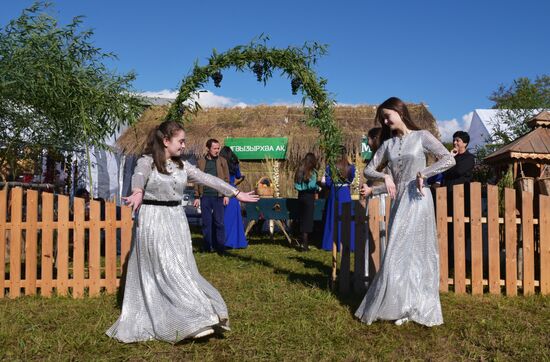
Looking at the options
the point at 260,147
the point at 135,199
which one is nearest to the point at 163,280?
the point at 135,199

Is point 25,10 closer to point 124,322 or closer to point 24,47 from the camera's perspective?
point 24,47

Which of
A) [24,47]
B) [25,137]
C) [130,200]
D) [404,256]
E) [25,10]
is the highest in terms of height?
[25,10]

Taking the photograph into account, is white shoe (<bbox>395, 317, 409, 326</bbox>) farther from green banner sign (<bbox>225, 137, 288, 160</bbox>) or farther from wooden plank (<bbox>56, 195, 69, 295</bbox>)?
green banner sign (<bbox>225, 137, 288, 160</bbox>)

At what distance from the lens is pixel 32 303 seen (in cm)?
548

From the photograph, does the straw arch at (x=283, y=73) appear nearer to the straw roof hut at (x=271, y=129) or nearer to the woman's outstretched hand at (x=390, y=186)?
the woman's outstretched hand at (x=390, y=186)

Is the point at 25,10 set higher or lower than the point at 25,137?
higher

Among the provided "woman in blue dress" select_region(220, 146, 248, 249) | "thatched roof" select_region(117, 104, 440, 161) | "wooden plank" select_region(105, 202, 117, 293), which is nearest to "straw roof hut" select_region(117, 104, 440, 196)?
"thatched roof" select_region(117, 104, 440, 161)

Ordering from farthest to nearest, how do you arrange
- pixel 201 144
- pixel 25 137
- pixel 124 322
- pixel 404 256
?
pixel 201 144 < pixel 25 137 < pixel 404 256 < pixel 124 322

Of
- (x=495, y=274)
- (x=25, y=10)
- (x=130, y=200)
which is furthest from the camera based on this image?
(x=25, y=10)

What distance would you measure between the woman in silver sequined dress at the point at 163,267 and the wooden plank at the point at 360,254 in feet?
7.41

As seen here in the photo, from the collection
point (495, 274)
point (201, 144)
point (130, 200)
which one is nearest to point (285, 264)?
point (495, 274)

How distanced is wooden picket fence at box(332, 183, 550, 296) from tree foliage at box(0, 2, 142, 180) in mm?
3464

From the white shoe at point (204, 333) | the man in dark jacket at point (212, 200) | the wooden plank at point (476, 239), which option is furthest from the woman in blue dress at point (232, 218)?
the white shoe at point (204, 333)

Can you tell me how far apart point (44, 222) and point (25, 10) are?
2614mm
